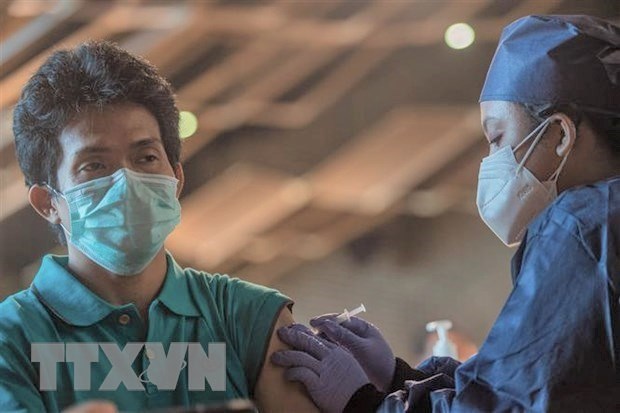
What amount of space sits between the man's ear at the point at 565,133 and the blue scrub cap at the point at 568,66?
1.0 inches

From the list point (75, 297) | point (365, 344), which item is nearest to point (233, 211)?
point (365, 344)

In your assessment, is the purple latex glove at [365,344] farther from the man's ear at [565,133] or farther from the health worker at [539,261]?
the man's ear at [565,133]

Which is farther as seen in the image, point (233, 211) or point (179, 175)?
point (233, 211)

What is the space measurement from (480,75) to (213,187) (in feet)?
4.15

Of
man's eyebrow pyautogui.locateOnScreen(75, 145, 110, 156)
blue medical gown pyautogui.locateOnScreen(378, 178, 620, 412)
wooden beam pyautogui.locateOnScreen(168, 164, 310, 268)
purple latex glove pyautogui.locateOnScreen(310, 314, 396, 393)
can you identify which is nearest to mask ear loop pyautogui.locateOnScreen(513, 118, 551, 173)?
blue medical gown pyautogui.locateOnScreen(378, 178, 620, 412)

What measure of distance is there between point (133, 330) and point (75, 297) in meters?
0.11

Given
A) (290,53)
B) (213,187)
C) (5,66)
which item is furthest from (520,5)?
(5,66)

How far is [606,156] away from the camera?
163 cm

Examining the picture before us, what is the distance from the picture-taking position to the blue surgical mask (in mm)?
1529

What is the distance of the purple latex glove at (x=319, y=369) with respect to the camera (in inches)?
63.1

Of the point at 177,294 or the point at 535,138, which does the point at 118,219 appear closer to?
the point at 177,294

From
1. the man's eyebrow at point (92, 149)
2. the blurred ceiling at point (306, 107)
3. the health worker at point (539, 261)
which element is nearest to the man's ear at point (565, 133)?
the health worker at point (539, 261)

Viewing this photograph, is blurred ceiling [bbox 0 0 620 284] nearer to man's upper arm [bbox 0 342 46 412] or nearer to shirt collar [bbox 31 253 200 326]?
shirt collar [bbox 31 253 200 326]

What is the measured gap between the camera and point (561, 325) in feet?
4.77
